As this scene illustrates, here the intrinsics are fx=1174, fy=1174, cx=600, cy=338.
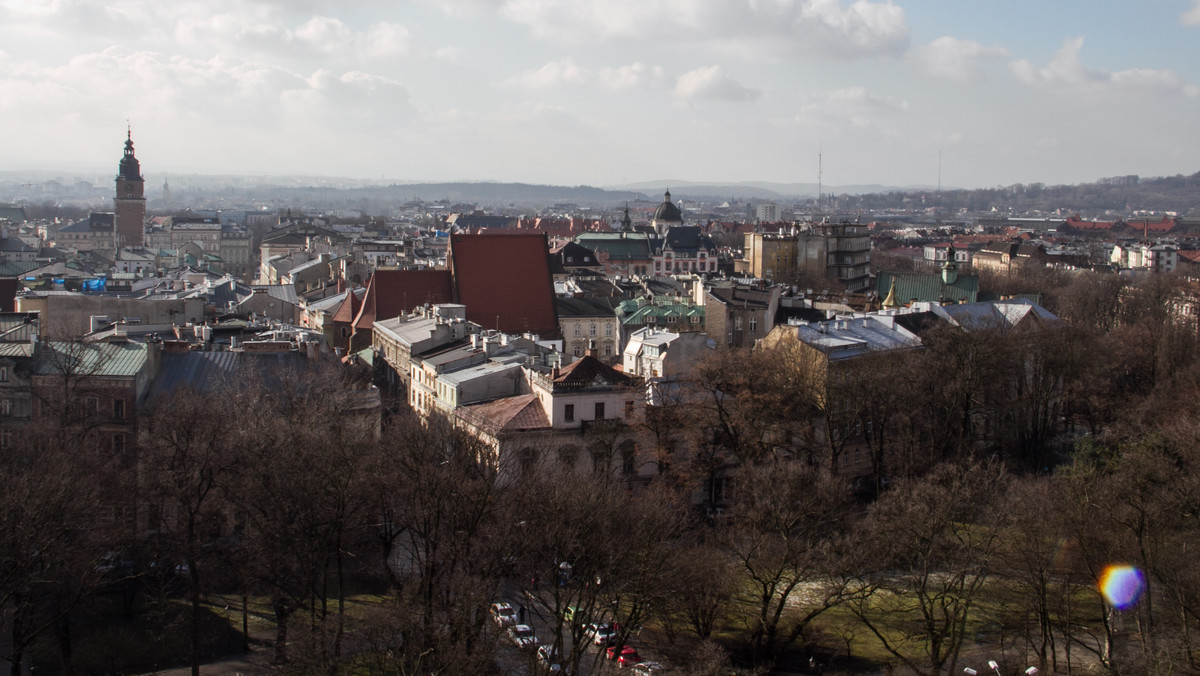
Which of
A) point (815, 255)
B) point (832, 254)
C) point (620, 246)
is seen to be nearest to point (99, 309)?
point (815, 255)

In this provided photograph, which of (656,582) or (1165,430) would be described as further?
(1165,430)

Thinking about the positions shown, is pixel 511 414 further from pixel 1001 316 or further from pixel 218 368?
pixel 1001 316

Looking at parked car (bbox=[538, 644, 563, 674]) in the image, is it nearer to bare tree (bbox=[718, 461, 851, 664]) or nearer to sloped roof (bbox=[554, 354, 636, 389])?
bare tree (bbox=[718, 461, 851, 664])

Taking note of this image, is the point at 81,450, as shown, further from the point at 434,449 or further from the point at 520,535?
the point at 520,535

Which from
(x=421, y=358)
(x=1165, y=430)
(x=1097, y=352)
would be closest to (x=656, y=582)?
(x=1165, y=430)

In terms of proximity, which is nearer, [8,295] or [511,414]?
[511,414]

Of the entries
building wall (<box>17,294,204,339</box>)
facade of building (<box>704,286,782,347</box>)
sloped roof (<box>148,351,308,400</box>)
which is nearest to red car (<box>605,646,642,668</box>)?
sloped roof (<box>148,351,308,400</box>)

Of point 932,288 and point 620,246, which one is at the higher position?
point 620,246

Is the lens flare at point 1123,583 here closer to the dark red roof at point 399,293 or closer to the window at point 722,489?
the window at point 722,489
